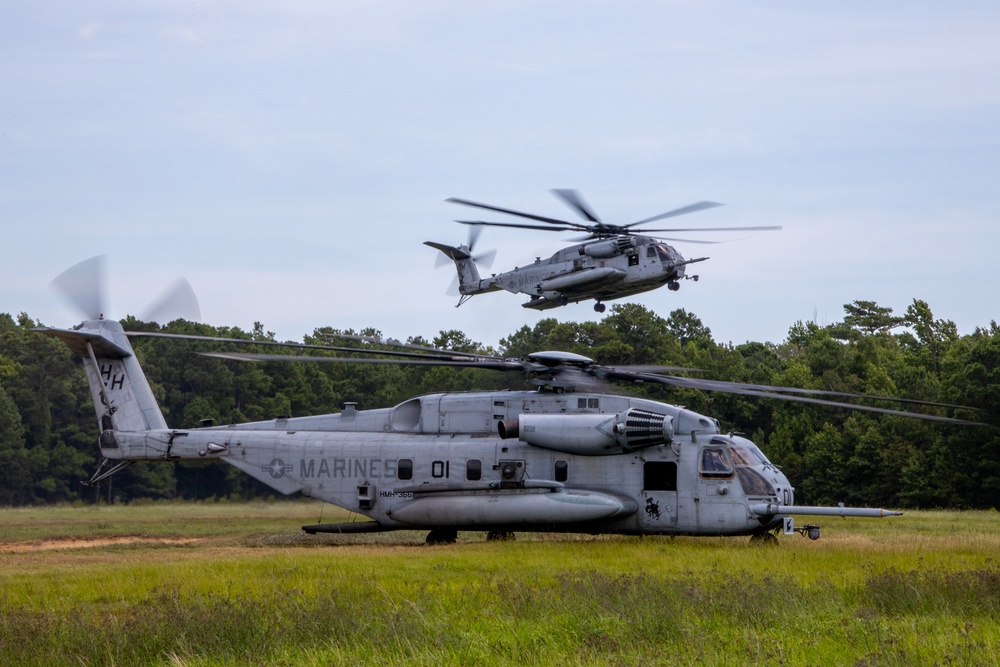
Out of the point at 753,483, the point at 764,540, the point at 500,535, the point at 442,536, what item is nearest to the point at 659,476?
the point at 753,483

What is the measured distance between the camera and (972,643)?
393 inches

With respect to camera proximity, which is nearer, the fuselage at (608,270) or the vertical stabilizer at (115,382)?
the vertical stabilizer at (115,382)

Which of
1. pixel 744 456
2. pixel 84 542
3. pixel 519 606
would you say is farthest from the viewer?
pixel 84 542

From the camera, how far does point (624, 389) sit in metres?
53.9

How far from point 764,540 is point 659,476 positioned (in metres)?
2.38

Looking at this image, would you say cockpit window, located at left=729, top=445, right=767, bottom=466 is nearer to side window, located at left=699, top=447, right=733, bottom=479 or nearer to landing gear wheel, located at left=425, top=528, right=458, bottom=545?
side window, located at left=699, top=447, right=733, bottom=479

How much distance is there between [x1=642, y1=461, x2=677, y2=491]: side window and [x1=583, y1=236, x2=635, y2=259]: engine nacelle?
1063cm

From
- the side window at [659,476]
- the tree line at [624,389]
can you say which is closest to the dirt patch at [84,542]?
the side window at [659,476]

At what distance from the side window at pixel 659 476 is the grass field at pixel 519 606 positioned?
1964mm

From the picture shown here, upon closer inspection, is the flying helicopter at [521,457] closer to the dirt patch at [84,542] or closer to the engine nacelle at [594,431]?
the engine nacelle at [594,431]

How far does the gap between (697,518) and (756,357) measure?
215 feet

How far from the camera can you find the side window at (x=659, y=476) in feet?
72.8

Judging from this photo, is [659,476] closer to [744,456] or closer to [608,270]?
[744,456]

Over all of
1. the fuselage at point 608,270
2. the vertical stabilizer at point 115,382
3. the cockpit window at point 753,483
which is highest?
the fuselage at point 608,270
